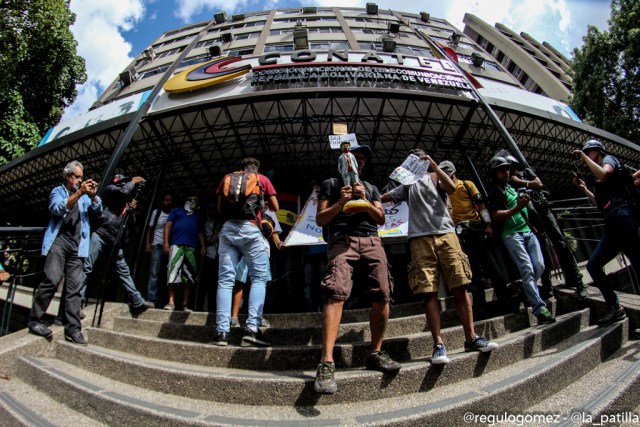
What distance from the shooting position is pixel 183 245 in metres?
4.43

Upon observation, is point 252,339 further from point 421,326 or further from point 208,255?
point 208,255

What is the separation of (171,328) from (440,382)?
103 inches

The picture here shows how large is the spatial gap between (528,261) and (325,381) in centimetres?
242

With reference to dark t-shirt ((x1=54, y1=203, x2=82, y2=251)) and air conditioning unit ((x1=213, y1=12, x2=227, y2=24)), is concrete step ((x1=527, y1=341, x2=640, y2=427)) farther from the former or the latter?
air conditioning unit ((x1=213, y1=12, x2=227, y2=24))

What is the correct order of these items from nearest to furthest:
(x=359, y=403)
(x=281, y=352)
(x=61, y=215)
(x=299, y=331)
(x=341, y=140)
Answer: (x=359, y=403) < (x=281, y=352) < (x=341, y=140) < (x=299, y=331) < (x=61, y=215)

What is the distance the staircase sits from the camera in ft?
5.70

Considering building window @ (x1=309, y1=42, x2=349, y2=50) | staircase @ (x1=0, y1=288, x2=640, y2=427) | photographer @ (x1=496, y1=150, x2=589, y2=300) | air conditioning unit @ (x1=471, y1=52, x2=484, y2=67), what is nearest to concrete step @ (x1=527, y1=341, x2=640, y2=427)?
staircase @ (x1=0, y1=288, x2=640, y2=427)

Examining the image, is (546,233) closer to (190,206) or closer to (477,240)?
(477,240)

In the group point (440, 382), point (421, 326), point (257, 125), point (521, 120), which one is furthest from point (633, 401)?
point (521, 120)

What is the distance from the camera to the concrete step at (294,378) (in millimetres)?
1901

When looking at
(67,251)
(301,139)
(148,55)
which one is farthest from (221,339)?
(148,55)

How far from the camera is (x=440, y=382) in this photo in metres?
2.04

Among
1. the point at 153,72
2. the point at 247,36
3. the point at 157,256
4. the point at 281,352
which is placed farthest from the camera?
the point at 247,36

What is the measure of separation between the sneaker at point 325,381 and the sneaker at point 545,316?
7.08ft
